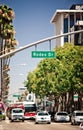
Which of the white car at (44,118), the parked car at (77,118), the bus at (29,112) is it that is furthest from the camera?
the bus at (29,112)

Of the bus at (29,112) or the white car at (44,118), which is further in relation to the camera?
the bus at (29,112)

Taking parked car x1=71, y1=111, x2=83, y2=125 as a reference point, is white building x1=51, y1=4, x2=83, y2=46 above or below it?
above

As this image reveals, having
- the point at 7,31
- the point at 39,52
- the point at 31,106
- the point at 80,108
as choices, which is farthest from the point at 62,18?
the point at 39,52

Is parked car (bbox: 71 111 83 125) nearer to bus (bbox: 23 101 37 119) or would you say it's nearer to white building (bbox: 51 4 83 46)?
bus (bbox: 23 101 37 119)

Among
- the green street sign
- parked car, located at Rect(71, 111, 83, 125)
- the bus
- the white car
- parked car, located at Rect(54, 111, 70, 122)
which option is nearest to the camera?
the green street sign

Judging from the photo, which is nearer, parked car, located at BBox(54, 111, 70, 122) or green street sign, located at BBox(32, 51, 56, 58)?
green street sign, located at BBox(32, 51, 56, 58)

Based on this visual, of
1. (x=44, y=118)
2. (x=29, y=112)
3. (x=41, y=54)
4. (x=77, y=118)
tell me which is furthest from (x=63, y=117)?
(x=41, y=54)

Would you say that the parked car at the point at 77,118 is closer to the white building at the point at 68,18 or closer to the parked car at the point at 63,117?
the parked car at the point at 63,117

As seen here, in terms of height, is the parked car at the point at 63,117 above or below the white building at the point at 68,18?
below

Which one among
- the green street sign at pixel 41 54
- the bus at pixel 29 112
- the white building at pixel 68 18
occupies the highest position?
the white building at pixel 68 18

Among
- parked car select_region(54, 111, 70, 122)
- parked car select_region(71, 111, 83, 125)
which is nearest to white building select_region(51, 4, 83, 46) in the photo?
parked car select_region(54, 111, 70, 122)

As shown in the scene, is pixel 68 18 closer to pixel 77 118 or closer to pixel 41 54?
pixel 77 118

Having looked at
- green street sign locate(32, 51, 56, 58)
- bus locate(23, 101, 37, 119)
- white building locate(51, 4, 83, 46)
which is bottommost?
bus locate(23, 101, 37, 119)

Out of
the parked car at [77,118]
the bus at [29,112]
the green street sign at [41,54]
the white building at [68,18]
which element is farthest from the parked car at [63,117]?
the white building at [68,18]
